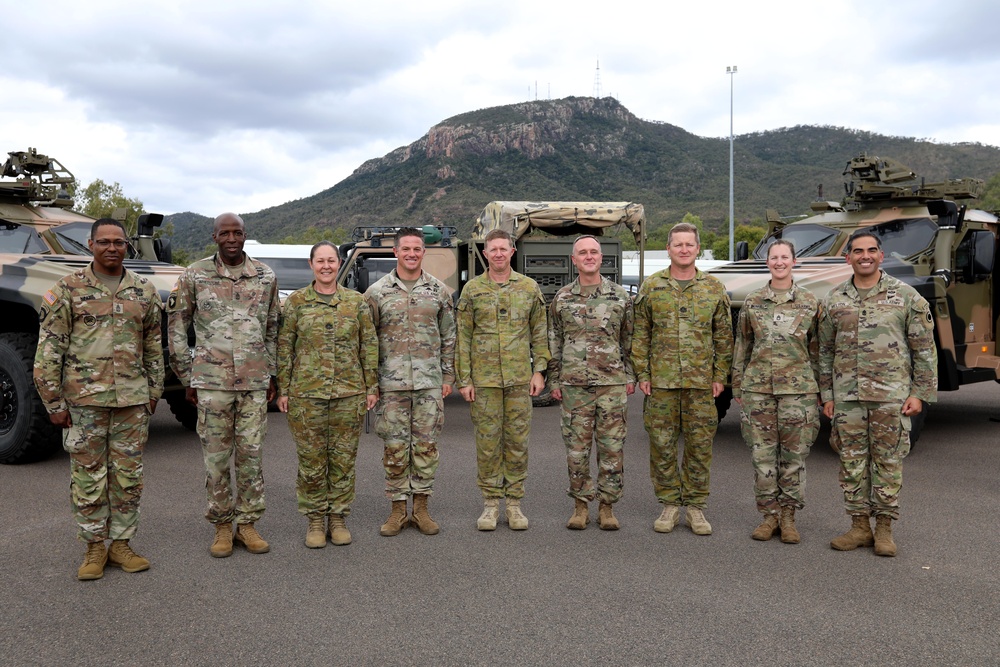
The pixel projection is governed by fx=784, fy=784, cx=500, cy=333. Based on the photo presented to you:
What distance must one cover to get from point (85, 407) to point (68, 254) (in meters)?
3.79

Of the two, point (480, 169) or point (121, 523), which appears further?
point (480, 169)

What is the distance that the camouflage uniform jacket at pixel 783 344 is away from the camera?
4.26 meters

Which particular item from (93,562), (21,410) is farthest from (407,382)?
(21,410)

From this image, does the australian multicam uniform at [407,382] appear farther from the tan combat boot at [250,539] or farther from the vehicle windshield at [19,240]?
the vehicle windshield at [19,240]

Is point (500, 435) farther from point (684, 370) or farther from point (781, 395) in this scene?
point (781, 395)

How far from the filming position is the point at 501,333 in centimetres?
456

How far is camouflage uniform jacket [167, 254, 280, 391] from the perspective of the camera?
4039 millimetres

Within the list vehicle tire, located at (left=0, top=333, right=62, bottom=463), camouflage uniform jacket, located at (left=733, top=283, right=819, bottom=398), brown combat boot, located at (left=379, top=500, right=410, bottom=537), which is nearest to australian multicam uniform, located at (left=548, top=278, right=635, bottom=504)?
camouflage uniform jacket, located at (left=733, top=283, right=819, bottom=398)

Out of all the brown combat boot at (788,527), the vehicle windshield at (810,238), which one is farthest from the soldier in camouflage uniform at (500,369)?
the vehicle windshield at (810,238)

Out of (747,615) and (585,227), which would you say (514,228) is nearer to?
(585,227)

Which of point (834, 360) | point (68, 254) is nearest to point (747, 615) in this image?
point (834, 360)

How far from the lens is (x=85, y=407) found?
3.80 meters

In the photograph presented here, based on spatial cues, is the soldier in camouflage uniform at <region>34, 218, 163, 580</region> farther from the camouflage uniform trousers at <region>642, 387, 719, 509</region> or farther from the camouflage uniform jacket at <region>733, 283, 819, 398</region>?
the camouflage uniform jacket at <region>733, 283, 819, 398</region>

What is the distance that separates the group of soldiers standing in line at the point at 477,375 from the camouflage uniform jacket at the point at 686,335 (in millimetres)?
11
